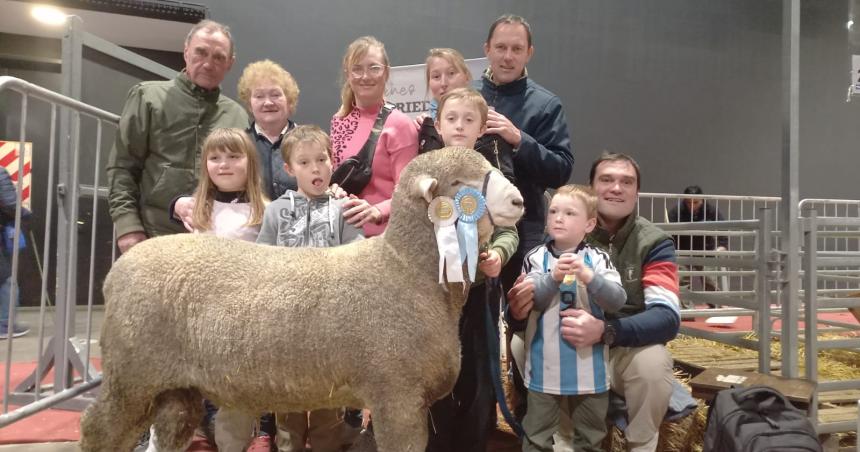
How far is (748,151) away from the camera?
7.02 metres

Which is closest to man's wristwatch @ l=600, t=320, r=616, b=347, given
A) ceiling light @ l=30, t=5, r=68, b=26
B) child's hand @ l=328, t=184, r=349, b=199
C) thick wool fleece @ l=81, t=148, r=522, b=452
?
thick wool fleece @ l=81, t=148, r=522, b=452

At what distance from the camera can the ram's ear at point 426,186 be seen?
1.60m

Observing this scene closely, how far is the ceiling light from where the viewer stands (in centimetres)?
577

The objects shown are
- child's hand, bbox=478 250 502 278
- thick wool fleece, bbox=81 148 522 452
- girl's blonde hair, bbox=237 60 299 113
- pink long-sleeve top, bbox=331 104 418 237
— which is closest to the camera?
thick wool fleece, bbox=81 148 522 452

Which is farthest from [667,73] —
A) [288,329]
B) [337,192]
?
[288,329]

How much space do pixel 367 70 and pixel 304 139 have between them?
53 cm

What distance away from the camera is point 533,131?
8.82 feet

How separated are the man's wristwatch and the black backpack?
640 millimetres

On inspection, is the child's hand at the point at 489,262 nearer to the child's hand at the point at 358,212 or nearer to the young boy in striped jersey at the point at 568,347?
the young boy in striped jersey at the point at 568,347

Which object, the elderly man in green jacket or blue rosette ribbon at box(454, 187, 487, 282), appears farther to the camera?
the elderly man in green jacket

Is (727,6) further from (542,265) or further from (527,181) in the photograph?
(542,265)

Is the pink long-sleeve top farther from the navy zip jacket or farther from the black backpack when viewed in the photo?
the black backpack

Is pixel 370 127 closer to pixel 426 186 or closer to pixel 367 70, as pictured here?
pixel 367 70

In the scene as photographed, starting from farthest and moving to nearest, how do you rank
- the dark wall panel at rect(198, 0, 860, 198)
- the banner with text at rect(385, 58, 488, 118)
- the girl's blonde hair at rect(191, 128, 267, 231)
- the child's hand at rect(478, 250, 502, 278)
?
the dark wall panel at rect(198, 0, 860, 198), the banner with text at rect(385, 58, 488, 118), the girl's blonde hair at rect(191, 128, 267, 231), the child's hand at rect(478, 250, 502, 278)
